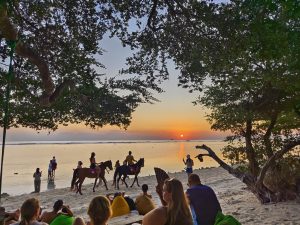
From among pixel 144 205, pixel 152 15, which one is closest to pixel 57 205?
pixel 144 205

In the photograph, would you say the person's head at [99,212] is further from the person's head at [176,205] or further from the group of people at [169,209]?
the person's head at [176,205]

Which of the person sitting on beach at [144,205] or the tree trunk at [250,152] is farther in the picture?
the tree trunk at [250,152]

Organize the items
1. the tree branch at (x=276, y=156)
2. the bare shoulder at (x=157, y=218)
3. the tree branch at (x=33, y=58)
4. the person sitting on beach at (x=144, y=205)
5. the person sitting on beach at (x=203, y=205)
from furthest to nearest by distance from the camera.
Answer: the tree branch at (x=276, y=156)
the person sitting on beach at (x=144, y=205)
the tree branch at (x=33, y=58)
the person sitting on beach at (x=203, y=205)
the bare shoulder at (x=157, y=218)

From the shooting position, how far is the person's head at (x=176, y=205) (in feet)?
14.5

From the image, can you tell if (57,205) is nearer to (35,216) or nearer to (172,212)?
(35,216)

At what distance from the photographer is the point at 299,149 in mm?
14570

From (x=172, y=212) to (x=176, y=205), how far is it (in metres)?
0.10

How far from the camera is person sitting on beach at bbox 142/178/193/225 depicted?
14.4 feet

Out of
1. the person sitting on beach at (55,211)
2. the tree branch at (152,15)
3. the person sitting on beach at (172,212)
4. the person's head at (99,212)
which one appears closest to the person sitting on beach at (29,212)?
the person's head at (99,212)

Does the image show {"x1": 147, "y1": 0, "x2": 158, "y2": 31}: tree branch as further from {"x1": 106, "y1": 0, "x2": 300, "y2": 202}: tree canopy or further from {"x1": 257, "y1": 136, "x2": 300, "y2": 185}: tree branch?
{"x1": 257, "y1": 136, "x2": 300, "y2": 185}: tree branch

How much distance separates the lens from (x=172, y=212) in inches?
175

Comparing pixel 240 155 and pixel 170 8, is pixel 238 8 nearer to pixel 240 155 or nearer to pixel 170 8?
pixel 170 8

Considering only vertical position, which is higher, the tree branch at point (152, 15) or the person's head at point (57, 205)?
the tree branch at point (152, 15)

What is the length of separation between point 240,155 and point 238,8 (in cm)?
826
